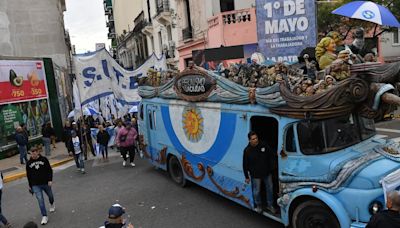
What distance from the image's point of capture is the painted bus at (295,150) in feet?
17.2

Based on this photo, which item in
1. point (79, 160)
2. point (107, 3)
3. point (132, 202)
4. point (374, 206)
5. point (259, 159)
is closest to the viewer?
point (374, 206)

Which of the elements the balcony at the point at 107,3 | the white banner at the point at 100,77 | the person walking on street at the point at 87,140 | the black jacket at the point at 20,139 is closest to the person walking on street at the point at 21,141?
the black jacket at the point at 20,139

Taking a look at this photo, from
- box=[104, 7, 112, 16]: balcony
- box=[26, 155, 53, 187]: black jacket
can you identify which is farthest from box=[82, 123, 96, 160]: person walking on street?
box=[104, 7, 112, 16]: balcony

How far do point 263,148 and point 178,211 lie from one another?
9.06ft

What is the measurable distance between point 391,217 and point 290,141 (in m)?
2.19

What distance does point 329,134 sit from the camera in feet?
18.7

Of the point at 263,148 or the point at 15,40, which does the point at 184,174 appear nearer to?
the point at 263,148

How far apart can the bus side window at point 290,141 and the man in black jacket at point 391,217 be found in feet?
6.48

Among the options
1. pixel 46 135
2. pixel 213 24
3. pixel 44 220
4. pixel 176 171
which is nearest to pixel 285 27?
pixel 176 171

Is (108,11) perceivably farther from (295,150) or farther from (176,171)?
(295,150)

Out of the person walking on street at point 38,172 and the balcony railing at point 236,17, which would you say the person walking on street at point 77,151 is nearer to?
the person walking on street at point 38,172

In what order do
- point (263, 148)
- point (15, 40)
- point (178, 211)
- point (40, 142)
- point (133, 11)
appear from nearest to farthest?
point (263, 148), point (178, 211), point (40, 142), point (15, 40), point (133, 11)

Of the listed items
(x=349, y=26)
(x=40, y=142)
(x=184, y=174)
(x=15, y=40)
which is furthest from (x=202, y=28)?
(x=184, y=174)

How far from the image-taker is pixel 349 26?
18.2 metres
